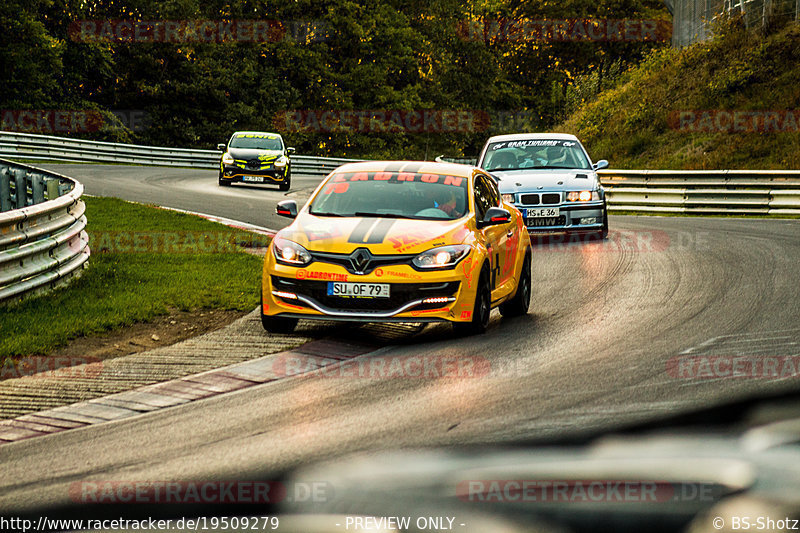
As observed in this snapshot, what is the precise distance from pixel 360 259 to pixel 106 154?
34425 millimetres

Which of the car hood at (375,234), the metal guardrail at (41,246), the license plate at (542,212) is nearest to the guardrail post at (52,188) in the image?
the metal guardrail at (41,246)

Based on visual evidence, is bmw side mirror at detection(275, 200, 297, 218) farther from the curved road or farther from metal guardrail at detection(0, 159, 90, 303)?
metal guardrail at detection(0, 159, 90, 303)

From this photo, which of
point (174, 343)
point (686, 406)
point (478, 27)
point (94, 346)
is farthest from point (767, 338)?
point (478, 27)

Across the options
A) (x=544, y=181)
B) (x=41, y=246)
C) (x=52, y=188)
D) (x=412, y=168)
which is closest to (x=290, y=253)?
(x=412, y=168)

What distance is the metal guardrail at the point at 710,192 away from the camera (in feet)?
76.0

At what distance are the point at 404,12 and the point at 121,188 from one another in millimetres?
47457

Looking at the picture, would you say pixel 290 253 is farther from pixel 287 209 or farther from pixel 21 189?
pixel 21 189

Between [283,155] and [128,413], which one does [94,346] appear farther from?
[283,155]

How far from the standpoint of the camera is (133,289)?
Answer: 1122cm

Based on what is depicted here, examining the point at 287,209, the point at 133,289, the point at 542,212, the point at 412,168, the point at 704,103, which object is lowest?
the point at 133,289

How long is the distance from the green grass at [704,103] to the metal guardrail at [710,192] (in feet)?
13.0

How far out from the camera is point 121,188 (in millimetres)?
26047

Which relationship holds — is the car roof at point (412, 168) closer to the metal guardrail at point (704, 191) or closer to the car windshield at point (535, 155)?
the car windshield at point (535, 155)

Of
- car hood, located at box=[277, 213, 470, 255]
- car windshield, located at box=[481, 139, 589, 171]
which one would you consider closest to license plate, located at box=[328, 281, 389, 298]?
car hood, located at box=[277, 213, 470, 255]
